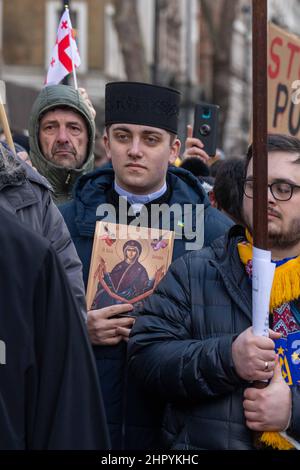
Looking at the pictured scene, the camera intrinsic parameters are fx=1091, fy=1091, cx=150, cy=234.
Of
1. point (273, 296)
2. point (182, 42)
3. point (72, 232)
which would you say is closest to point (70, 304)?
point (273, 296)

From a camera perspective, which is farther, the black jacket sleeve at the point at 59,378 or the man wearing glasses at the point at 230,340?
the man wearing glasses at the point at 230,340

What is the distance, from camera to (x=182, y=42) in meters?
43.5

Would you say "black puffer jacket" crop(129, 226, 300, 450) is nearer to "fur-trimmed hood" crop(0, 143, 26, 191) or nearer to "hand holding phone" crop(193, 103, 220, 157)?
"fur-trimmed hood" crop(0, 143, 26, 191)

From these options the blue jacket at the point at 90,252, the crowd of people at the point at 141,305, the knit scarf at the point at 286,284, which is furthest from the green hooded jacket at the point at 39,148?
the knit scarf at the point at 286,284

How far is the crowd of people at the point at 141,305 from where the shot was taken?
249cm

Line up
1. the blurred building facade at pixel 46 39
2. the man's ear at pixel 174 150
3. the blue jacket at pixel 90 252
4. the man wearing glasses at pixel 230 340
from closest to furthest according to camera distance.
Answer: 1. the man wearing glasses at pixel 230 340
2. the blue jacket at pixel 90 252
3. the man's ear at pixel 174 150
4. the blurred building facade at pixel 46 39

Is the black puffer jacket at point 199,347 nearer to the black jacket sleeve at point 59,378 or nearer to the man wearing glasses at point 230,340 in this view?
the man wearing glasses at point 230,340

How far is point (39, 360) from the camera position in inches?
98.7

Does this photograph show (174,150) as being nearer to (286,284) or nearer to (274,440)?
(286,284)

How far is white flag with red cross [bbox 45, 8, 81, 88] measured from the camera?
19.8 ft

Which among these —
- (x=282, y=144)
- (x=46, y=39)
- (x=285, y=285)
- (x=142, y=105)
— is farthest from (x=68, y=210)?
(x=46, y=39)

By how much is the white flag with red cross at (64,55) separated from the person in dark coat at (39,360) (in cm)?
365

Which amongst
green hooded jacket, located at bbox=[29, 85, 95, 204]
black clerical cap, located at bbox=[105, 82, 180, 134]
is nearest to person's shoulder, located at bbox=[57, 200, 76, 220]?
black clerical cap, located at bbox=[105, 82, 180, 134]

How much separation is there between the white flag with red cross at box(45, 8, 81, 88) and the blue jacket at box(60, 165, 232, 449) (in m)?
1.53
